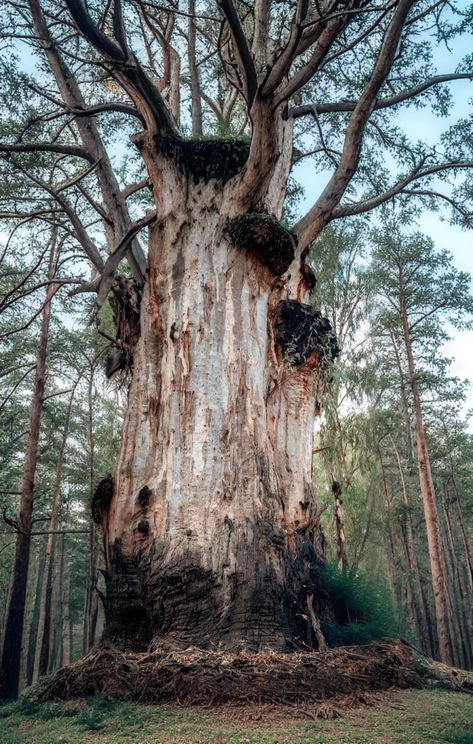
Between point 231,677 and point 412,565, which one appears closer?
point 231,677

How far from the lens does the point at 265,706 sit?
130 inches

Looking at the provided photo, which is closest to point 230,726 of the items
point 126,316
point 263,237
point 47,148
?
point 263,237

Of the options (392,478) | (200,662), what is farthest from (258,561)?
(392,478)

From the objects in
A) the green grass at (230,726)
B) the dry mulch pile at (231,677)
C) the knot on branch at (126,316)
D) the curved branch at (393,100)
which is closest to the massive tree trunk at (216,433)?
the knot on branch at (126,316)

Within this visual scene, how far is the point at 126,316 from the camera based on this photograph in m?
6.71

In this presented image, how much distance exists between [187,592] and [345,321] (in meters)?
10.1

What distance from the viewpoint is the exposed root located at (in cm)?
343

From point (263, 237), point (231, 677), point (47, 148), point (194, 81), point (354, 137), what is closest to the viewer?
point (231, 677)

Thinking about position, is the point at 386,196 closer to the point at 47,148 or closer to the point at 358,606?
the point at 47,148

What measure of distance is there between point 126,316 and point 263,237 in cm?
201

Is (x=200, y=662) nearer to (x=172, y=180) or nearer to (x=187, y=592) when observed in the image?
(x=187, y=592)

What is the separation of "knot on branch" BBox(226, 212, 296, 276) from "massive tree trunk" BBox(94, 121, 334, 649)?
0.02m

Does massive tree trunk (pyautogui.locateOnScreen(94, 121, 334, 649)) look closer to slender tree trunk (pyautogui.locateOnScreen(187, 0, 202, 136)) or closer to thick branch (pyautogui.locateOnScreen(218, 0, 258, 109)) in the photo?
thick branch (pyautogui.locateOnScreen(218, 0, 258, 109))

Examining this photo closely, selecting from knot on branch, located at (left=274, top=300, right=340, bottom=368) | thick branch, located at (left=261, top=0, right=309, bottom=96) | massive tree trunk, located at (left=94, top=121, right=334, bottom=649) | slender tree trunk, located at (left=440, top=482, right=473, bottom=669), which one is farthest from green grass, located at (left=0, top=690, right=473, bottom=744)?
slender tree trunk, located at (left=440, top=482, right=473, bottom=669)
